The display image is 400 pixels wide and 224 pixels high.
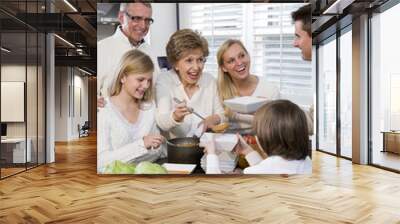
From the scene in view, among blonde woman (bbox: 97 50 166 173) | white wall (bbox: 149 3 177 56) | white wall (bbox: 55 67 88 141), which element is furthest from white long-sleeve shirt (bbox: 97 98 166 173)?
white wall (bbox: 55 67 88 141)

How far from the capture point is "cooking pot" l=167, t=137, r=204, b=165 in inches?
238

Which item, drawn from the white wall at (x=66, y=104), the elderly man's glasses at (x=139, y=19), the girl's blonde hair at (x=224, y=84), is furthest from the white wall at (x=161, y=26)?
the white wall at (x=66, y=104)

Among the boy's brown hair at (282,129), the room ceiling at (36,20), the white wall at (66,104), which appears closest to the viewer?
the boy's brown hair at (282,129)

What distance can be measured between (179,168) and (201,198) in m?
1.28

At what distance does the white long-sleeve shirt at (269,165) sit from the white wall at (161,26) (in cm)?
182

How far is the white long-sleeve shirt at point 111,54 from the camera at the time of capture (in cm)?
613

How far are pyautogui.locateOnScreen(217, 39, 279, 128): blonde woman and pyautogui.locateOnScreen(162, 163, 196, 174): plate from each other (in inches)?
36.6

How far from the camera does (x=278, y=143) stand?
5941 mm

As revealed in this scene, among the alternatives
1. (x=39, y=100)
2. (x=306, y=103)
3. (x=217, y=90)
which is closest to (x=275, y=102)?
(x=306, y=103)

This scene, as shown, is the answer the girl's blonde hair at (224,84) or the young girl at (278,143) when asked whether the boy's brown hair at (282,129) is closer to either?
A: the young girl at (278,143)

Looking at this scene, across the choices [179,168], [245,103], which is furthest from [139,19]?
[179,168]

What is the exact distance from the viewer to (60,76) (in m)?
15.7

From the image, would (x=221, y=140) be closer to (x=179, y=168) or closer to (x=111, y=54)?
(x=179, y=168)

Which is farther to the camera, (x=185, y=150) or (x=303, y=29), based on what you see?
(x=303, y=29)
